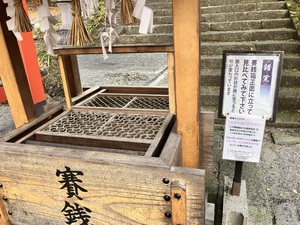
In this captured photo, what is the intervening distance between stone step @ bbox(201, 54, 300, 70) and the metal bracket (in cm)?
410

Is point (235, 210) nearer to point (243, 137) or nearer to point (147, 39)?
point (243, 137)

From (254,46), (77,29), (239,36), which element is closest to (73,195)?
(77,29)

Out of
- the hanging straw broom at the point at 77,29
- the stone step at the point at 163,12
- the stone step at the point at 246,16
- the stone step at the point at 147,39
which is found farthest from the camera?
the stone step at the point at 163,12

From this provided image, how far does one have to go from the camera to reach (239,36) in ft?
18.3

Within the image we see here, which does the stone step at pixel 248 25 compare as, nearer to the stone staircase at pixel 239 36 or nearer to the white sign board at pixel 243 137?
the stone staircase at pixel 239 36

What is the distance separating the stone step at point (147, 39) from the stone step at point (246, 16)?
111 centimetres

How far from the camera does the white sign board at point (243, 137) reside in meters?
1.99

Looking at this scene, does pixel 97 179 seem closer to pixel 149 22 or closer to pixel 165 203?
pixel 165 203

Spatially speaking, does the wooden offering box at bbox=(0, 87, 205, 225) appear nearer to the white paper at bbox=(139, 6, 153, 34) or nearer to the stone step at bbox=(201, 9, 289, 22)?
the white paper at bbox=(139, 6, 153, 34)

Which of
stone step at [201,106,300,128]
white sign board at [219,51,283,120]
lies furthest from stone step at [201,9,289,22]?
white sign board at [219,51,283,120]

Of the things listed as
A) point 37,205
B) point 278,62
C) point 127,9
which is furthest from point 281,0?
point 37,205

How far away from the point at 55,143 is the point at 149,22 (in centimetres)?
113

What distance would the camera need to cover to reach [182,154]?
187 cm

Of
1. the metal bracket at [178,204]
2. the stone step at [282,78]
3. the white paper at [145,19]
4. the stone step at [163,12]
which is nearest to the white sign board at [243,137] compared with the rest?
the metal bracket at [178,204]
